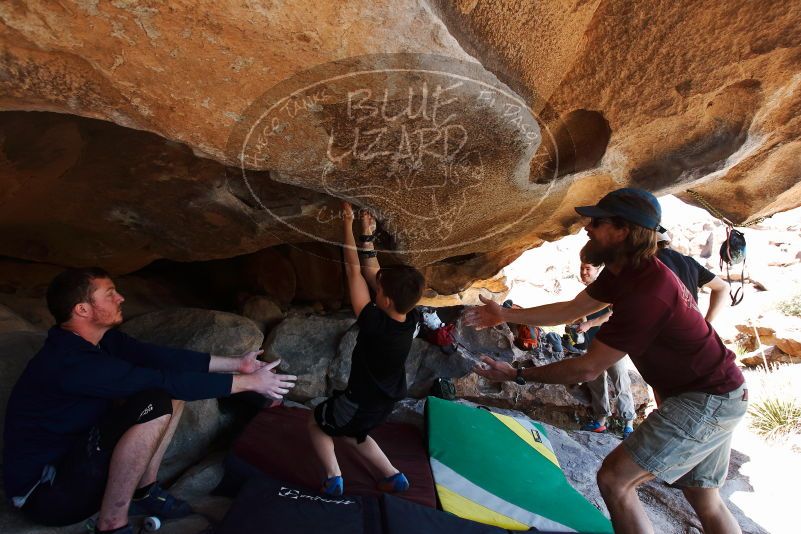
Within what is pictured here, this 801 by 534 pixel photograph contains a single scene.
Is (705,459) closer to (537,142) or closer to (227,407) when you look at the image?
(537,142)

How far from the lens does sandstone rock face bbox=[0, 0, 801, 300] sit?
1602 mm

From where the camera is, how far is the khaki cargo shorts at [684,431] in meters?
1.95

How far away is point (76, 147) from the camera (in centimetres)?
279

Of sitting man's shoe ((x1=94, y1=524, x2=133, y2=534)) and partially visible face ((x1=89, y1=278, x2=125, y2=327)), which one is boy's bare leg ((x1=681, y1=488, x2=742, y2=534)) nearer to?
sitting man's shoe ((x1=94, y1=524, x2=133, y2=534))

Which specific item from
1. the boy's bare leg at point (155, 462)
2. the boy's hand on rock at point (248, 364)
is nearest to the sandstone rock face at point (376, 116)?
the boy's hand on rock at point (248, 364)

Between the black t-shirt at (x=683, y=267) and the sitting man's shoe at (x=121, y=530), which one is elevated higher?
the black t-shirt at (x=683, y=267)

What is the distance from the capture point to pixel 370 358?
2.27 metres

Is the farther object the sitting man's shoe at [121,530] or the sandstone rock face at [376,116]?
the sitting man's shoe at [121,530]

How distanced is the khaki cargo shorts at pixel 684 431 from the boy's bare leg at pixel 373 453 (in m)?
1.23

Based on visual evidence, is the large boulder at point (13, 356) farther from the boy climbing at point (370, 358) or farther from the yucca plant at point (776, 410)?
the yucca plant at point (776, 410)

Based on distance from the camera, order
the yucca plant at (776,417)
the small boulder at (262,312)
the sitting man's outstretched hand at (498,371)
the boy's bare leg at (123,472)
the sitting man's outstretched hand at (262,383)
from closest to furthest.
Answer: the boy's bare leg at (123,472)
the sitting man's outstretched hand at (262,383)
the sitting man's outstretched hand at (498,371)
the small boulder at (262,312)
the yucca plant at (776,417)

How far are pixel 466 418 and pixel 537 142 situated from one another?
6.91 ft

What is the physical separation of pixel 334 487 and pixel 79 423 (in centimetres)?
118

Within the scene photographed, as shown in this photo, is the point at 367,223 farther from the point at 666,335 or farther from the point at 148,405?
the point at 666,335
